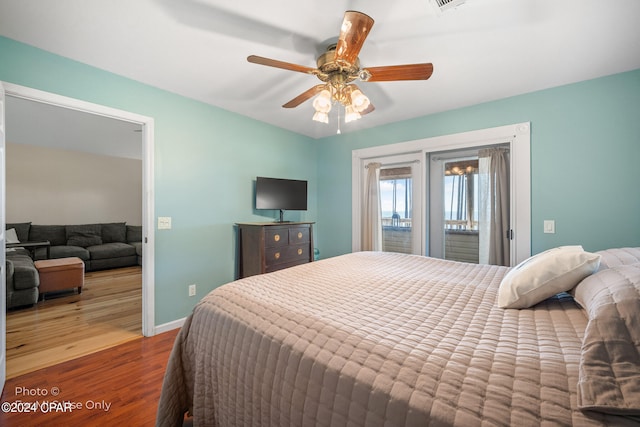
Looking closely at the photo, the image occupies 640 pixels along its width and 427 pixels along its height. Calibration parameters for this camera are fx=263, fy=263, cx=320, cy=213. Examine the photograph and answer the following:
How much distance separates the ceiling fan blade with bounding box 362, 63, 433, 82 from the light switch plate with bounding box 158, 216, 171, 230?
7.42 ft

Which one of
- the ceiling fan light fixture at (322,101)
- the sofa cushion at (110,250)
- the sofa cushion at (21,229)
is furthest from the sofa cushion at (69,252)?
the ceiling fan light fixture at (322,101)

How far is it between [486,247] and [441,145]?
4.23 feet

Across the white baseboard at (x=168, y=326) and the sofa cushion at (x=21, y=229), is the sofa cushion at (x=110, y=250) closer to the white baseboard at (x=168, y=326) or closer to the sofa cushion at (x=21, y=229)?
the sofa cushion at (x=21, y=229)

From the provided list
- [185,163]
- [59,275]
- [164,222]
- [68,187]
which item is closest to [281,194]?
[185,163]

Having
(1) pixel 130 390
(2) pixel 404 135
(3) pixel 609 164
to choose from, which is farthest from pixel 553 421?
(2) pixel 404 135

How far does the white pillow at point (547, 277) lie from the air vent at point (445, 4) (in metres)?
1.41

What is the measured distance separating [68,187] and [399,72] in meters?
7.15

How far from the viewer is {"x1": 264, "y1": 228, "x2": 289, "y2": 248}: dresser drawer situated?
10.1 ft

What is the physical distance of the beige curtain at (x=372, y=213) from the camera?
3.78 m

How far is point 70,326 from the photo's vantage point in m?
2.69

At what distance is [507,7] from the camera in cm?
154

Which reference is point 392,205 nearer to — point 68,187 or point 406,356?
point 406,356

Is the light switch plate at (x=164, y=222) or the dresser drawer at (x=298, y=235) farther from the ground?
the light switch plate at (x=164, y=222)

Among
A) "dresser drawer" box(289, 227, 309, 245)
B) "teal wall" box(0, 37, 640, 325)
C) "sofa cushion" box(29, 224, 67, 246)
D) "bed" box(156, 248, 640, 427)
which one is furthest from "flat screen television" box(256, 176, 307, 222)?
"sofa cushion" box(29, 224, 67, 246)
